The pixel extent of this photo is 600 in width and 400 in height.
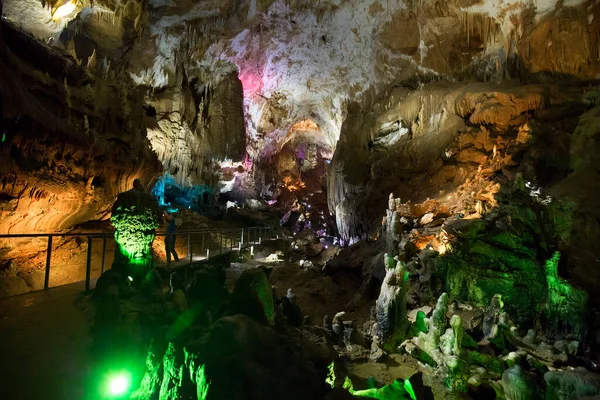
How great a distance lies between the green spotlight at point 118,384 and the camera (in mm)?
3231

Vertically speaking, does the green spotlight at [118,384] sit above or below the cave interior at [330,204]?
below

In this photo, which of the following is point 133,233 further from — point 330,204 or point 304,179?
point 304,179

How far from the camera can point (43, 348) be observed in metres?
3.21

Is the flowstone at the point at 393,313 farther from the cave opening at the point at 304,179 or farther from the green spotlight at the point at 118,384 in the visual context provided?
the cave opening at the point at 304,179

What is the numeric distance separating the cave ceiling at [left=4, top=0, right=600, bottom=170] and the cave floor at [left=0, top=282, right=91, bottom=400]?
9841mm

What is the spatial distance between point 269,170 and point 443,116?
16218 mm

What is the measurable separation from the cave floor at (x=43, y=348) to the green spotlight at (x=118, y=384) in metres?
0.24

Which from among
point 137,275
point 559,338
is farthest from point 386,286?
point 137,275

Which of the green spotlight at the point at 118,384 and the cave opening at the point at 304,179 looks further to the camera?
the cave opening at the point at 304,179

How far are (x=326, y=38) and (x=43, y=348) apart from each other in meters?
16.8

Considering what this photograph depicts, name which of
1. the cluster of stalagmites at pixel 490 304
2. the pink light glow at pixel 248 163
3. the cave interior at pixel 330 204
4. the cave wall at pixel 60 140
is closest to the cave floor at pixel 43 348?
the cave interior at pixel 330 204

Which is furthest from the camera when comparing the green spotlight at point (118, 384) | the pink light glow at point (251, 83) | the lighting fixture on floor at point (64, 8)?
the pink light glow at point (251, 83)

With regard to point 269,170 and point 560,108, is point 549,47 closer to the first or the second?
point 560,108

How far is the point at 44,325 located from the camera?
354 centimetres
